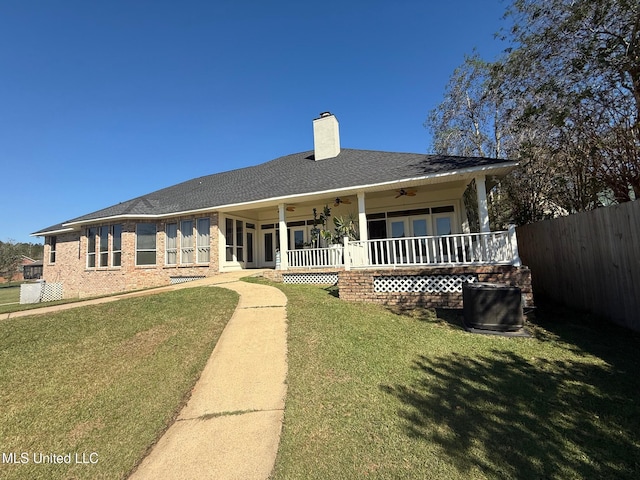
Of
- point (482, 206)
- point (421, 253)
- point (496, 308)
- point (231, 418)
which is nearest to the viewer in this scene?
point (231, 418)

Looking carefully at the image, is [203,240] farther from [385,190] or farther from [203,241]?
[385,190]

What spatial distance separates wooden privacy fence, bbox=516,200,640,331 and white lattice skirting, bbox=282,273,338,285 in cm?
648

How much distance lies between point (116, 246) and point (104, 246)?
88cm

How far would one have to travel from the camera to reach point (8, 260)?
41844 mm

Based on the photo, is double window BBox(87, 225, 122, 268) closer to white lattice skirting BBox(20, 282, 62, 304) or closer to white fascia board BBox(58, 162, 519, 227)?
white fascia board BBox(58, 162, 519, 227)

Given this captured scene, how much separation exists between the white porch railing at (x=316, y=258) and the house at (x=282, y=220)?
4cm

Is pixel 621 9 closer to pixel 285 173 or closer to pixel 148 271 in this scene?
pixel 285 173

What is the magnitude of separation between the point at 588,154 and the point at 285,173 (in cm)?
1144

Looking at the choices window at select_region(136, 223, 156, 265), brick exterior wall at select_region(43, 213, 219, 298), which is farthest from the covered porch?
window at select_region(136, 223, 156, 265)

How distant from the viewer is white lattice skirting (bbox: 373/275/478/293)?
7.48m

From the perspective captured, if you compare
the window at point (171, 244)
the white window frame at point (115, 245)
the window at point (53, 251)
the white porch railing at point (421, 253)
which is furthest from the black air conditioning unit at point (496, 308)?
the window at point (53, 251)

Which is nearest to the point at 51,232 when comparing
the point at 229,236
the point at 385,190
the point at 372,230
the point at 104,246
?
the point at 104,246

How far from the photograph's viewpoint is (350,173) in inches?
472

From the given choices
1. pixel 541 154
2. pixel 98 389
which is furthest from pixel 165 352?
pixel 541 154
